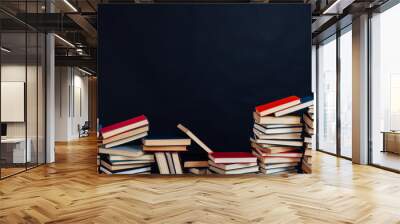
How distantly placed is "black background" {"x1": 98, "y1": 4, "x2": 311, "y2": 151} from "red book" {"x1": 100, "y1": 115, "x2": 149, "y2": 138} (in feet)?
1.22

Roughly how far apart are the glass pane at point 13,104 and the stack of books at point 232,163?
10.0 feet

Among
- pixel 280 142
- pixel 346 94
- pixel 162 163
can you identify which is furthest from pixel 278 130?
pixel 346 94

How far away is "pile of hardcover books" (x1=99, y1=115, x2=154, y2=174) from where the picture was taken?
5023 mm

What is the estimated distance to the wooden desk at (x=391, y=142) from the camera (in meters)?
6.90

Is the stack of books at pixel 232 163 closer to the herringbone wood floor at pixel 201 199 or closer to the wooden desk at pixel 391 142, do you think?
the herringbone wood floor at pixel 201 199

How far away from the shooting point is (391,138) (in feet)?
22.9

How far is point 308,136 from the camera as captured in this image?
5.14 meters

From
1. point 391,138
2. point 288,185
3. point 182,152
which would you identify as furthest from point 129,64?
point 391,138

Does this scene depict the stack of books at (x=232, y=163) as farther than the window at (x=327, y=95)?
No

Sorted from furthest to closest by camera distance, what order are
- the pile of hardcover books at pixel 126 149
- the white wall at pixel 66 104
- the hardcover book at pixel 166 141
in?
the white wall at pixel 66 104 < the pile of hardcover books at pixel 126 149 < the hardcover book at pixel 166 141

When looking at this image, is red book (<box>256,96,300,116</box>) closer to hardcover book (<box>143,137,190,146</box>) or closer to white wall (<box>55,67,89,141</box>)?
hardcover book (<box>143,137,190,146</box>)

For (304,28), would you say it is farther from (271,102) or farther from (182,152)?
(182,152)

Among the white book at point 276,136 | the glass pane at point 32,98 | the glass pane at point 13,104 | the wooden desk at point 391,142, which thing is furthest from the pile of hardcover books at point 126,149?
the wooden desk at point 391,142

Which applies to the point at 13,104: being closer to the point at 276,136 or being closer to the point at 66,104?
the point at 276,136
